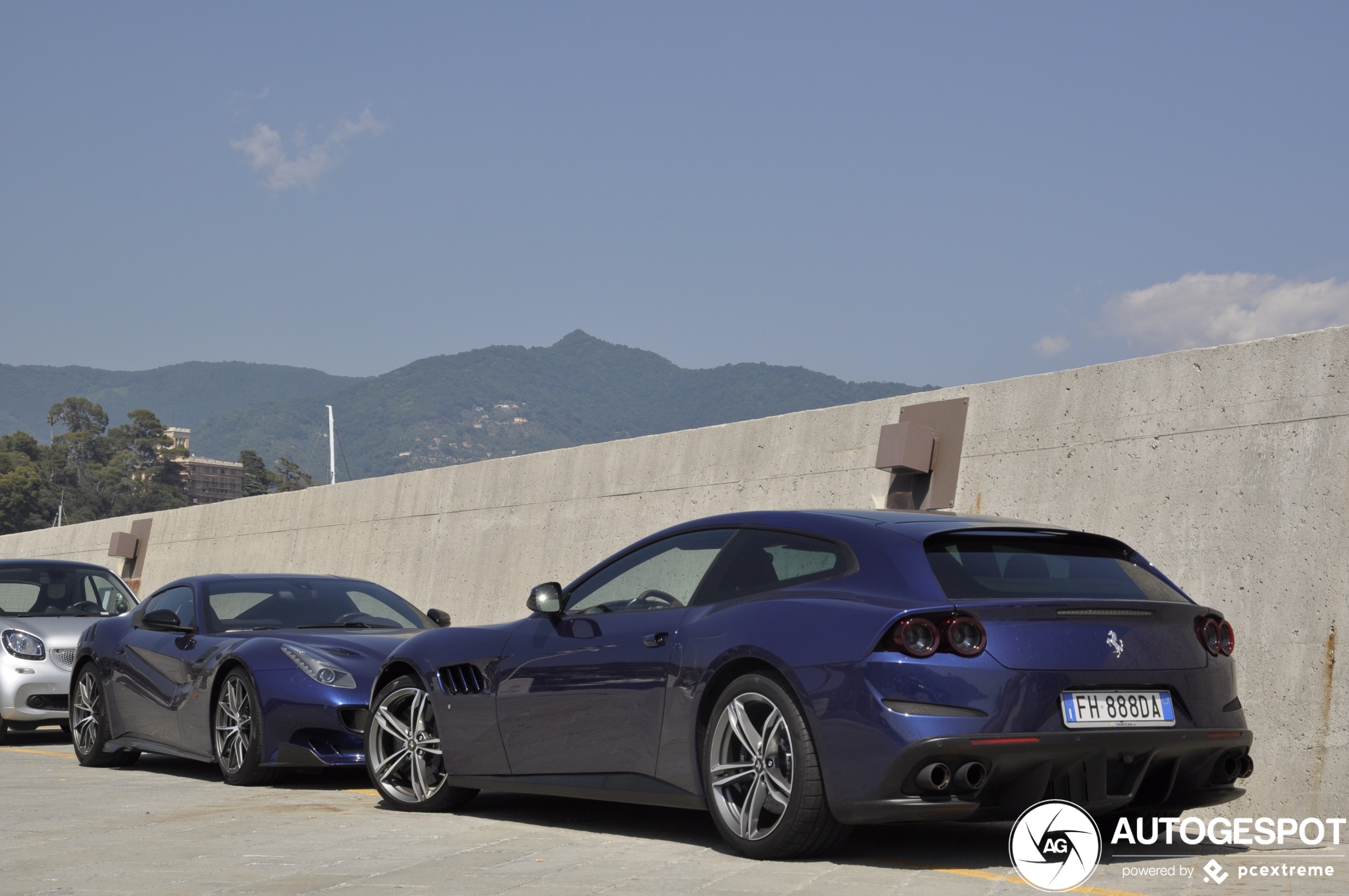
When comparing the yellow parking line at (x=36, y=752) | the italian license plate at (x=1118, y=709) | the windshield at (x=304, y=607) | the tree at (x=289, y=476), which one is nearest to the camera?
the italian license plate at (x=1118, y=709)

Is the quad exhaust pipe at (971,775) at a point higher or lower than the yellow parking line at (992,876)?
higher

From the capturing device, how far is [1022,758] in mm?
4699

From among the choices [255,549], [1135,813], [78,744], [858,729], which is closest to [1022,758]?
[858,729]

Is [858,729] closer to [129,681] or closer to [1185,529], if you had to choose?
[1185,529]

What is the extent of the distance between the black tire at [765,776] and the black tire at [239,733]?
12.2 ft

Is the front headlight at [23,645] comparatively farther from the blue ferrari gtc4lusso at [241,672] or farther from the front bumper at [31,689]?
the blue ferrari gtc4lusso at [241,672]

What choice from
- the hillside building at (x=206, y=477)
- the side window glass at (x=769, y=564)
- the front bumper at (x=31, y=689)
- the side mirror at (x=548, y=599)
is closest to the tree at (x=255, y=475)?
the hillside building at (x=206, y=477)

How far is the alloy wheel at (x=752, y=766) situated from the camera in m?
5.13

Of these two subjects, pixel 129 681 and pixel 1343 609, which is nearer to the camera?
pixel 1343 609

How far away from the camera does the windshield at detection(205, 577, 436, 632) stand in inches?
Answer: 365

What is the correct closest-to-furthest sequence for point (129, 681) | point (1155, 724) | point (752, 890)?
point (752, 890) < point (1155, 724) < point (129, 681)

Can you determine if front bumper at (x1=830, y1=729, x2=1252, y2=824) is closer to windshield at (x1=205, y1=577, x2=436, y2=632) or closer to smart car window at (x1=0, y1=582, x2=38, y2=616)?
windshield at (x1=205, y1=577, x2=436, y2=632)

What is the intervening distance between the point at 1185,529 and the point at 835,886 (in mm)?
3995

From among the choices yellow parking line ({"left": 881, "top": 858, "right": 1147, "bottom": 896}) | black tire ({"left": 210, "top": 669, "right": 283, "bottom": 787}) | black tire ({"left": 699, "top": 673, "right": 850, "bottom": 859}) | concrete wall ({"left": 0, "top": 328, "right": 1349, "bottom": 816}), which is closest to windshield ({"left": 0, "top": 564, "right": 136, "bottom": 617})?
concrete wall ({"left": 0, "top": 328, "right": 1349, "bottom": 816})
